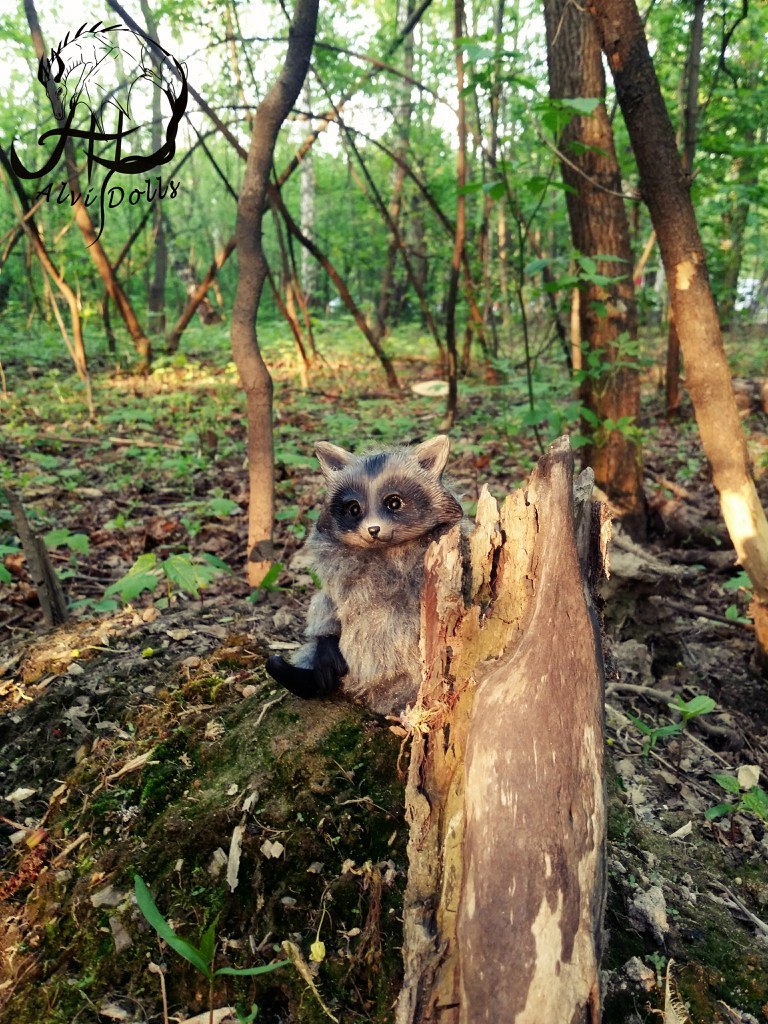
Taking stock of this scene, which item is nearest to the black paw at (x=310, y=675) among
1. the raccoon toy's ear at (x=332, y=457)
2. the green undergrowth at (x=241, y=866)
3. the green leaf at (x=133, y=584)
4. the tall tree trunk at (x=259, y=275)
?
the green undergrowth at (x=241, y=866)

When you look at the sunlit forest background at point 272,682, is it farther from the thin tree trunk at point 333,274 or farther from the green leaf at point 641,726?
the thin tree trunk at point 333,274

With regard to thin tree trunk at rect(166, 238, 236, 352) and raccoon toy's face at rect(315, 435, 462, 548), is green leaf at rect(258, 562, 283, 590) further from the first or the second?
thin tree trunk at rect(166, 238, 236, 352)

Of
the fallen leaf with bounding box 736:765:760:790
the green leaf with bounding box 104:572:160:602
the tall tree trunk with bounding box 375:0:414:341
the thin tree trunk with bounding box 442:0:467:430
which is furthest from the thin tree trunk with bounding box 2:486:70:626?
the tall tree trunk with bounding box 375:0:414:341

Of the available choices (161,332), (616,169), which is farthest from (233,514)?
(161,332)

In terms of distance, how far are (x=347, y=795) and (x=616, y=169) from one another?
610cm

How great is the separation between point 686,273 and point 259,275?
272cm

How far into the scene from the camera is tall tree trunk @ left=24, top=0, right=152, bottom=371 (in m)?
7.50

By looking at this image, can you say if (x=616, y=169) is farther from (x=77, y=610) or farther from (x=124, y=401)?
(x=124, y=401)

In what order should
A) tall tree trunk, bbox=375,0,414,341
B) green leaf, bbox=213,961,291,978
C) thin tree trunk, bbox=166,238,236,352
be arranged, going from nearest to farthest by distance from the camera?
green leaf, bbox=213,961,291,978 → thin tree trunk, bbox=166,238,236,352 → tall tree trunk, bbox=375,0,414,341

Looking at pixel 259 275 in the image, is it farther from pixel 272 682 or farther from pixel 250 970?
pixel 250 970

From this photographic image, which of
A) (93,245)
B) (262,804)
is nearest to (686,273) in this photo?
(262,804)

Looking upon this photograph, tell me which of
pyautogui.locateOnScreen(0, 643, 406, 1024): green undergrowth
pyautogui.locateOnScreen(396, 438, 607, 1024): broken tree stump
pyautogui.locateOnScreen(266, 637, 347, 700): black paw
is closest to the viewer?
pyautogui.locateOnScreen(396, 438, 607, 1024): broken tree stump

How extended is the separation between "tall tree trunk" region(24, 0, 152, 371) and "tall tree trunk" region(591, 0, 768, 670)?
5203mm

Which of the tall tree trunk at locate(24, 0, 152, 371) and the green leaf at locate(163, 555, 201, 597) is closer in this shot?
the green leaf at locate(163, 555, 201, 597)
